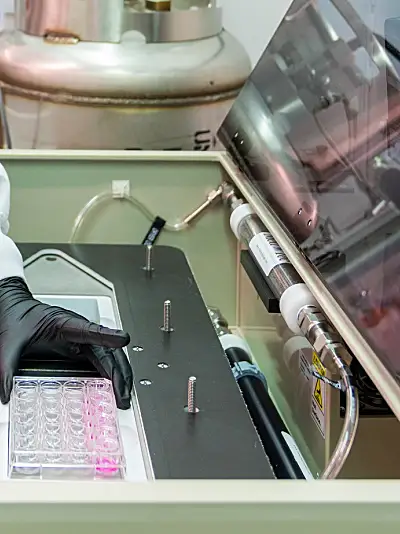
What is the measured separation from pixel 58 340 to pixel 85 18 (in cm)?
96

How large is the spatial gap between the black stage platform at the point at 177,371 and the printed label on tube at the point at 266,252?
10 cm

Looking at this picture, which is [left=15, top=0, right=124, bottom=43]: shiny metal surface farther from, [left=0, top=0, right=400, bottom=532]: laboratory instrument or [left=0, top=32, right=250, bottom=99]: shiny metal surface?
[left=0, top=0, right=400, bottom=532]: laboratory instrument

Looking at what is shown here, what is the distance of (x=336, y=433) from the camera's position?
105cm

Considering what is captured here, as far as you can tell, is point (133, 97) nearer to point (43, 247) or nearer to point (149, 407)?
point (43, 247)

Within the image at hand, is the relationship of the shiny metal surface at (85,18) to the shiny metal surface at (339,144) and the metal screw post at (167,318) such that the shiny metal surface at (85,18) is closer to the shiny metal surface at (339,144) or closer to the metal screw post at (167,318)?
the shiny metal surface at (339,144)

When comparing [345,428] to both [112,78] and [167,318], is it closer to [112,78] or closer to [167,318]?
[167,318]

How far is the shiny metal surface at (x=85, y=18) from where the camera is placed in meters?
1.76

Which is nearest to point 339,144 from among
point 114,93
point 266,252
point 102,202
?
point 266,252

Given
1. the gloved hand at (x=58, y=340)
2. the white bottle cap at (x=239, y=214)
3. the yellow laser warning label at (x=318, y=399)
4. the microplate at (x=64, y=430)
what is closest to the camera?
the microplate at (x=64, y=430)

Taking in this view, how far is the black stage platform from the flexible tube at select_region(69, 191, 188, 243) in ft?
0.41

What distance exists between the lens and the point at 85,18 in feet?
5.79

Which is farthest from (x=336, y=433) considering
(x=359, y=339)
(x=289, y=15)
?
(x=289, y=15)

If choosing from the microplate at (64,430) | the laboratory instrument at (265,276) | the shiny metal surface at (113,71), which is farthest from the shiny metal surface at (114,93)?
the microplate at (64,430)

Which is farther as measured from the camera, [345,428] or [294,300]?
[294,300]
